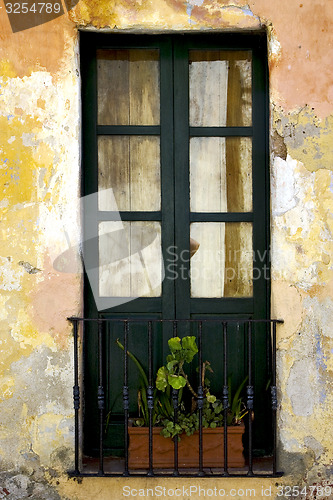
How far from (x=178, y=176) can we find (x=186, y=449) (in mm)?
1740

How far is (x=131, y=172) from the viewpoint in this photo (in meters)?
3.98

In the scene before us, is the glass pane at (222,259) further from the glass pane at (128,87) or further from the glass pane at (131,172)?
the glass pane at (128,87)

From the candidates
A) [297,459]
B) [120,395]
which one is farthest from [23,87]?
[297,459]

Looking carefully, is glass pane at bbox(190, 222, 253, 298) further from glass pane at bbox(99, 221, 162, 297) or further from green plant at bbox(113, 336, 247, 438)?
green plant at bbox(113, 336, 247, 438)

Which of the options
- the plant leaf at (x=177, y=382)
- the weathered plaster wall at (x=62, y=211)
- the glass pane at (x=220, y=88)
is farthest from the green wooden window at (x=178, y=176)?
the plant leaf at (x=177, y=382)

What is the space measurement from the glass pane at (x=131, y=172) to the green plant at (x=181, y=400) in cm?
95

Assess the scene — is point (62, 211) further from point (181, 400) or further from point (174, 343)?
point (181, 400)

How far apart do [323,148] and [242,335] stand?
1309mm

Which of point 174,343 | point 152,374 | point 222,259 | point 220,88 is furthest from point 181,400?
point 220,88

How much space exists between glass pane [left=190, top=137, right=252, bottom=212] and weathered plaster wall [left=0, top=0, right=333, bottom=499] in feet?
0.94

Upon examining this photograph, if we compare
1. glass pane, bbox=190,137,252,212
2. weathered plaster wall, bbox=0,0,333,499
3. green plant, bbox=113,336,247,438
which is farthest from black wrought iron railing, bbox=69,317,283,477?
glass pane, bbox=190,137,252,212

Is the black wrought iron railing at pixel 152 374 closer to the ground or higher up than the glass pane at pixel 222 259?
closer to the ground

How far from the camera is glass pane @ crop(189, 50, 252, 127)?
13.0ft

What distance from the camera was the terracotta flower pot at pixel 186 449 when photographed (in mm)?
3711
